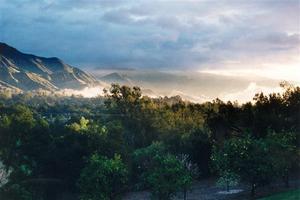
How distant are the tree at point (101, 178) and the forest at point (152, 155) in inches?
3.8

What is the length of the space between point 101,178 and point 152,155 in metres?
19.4

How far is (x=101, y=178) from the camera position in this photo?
5091cm

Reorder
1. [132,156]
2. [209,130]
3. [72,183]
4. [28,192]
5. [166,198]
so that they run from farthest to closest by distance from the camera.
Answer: [209,130] < [132,156] < [72,183] < [28,192] < [166,198]

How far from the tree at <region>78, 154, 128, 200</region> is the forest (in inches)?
3.8

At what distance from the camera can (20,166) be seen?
62.4m

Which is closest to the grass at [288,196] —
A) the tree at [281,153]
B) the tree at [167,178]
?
the tree at [281,153]

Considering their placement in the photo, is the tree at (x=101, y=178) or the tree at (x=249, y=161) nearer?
the tree at (x=249, y=161)

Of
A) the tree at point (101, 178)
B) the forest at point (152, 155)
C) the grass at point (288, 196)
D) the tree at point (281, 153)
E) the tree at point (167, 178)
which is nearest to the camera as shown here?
the grass at point (288, 196)

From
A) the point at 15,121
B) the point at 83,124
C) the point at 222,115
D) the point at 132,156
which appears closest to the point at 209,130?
the point at 222,115

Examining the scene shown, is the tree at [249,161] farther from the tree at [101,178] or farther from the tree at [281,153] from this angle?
the tree at [101,178]

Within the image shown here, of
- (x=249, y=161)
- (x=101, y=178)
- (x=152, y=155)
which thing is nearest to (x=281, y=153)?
(x=249, y=161)

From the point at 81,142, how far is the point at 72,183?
534 centimetres

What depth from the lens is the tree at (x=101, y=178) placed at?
51.0 metres

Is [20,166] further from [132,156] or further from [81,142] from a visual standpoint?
[132,156]
